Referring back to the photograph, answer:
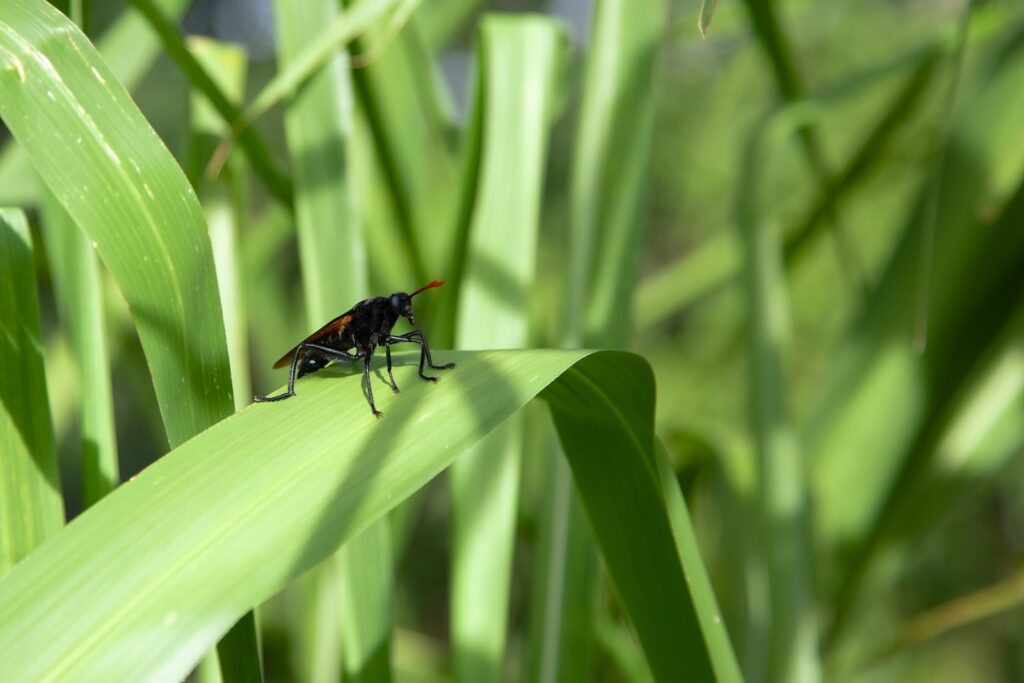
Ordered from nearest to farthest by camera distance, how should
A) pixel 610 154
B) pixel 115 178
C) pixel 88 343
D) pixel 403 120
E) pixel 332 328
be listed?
pixel 115 178
pixel 88 343
pixel 332 328
pixel 610 154
pixel 403 120

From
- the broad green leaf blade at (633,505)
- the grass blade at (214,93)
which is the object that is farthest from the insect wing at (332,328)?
the broad green leaf blade at (633,505)

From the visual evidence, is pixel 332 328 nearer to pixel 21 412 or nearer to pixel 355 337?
pixel 355 337

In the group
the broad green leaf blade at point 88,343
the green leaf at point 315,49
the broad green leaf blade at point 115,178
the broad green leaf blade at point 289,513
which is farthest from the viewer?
the green leaf at point 315,49

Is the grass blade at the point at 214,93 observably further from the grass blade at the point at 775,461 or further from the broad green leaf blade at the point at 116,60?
the grass blade at the point at 775,461

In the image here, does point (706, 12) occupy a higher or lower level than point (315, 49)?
lower

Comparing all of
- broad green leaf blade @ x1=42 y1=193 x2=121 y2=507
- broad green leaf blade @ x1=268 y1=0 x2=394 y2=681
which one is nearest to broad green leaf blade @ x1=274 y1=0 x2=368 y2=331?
broad green leaf blade @ x1=268 y1=0 x2=394 y2=681

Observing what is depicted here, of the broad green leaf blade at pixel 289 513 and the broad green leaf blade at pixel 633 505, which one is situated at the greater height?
the broad green leaf blade at pixel 289 513

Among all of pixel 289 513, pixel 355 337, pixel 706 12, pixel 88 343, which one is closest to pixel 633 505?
pixel 289 513
